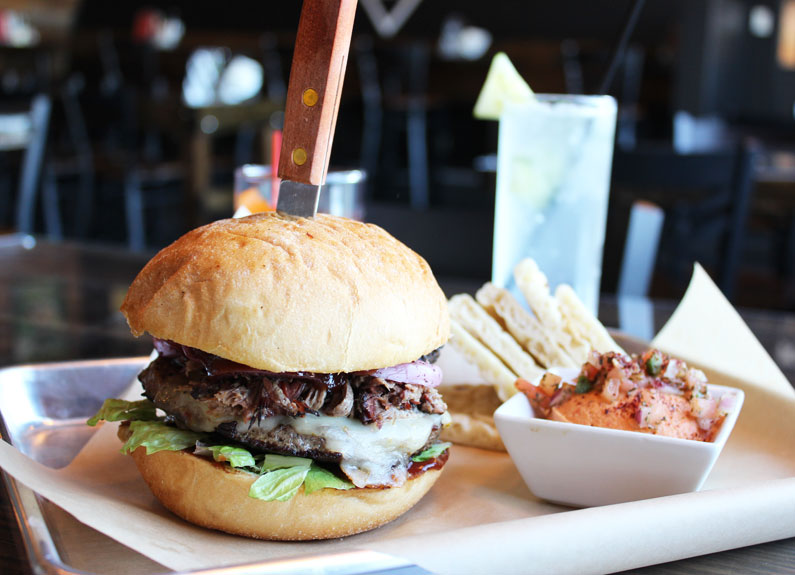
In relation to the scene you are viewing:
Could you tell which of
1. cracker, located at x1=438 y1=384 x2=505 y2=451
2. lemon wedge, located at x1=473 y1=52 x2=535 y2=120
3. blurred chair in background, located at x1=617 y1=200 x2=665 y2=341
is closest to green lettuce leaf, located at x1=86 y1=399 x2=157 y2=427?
cracker, located at x1=438 y1=384 x2=505 y2=451

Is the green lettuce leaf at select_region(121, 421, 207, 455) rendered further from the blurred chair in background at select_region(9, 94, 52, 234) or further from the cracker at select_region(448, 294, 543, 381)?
the blurred chair in background at select_region(9, 94, 52, 234)

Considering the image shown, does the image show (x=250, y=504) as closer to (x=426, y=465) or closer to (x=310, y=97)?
(x=426, y=465)

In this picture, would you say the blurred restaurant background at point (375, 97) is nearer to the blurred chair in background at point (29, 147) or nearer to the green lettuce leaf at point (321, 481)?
the blurred chair in background at point (29, 147)

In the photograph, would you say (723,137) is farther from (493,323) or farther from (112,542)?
(112,542)

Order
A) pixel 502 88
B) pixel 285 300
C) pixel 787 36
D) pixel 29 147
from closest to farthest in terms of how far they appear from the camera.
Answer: pixel 285 300 → pixel 502 88 → pixel 29 147 → pixel 787 36

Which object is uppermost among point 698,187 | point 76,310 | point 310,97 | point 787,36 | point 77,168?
point 787,36

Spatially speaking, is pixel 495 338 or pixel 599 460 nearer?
pixel 599 460

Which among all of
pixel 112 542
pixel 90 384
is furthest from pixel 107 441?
pixel 112 542

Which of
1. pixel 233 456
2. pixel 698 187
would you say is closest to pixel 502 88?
pixel 233 456
